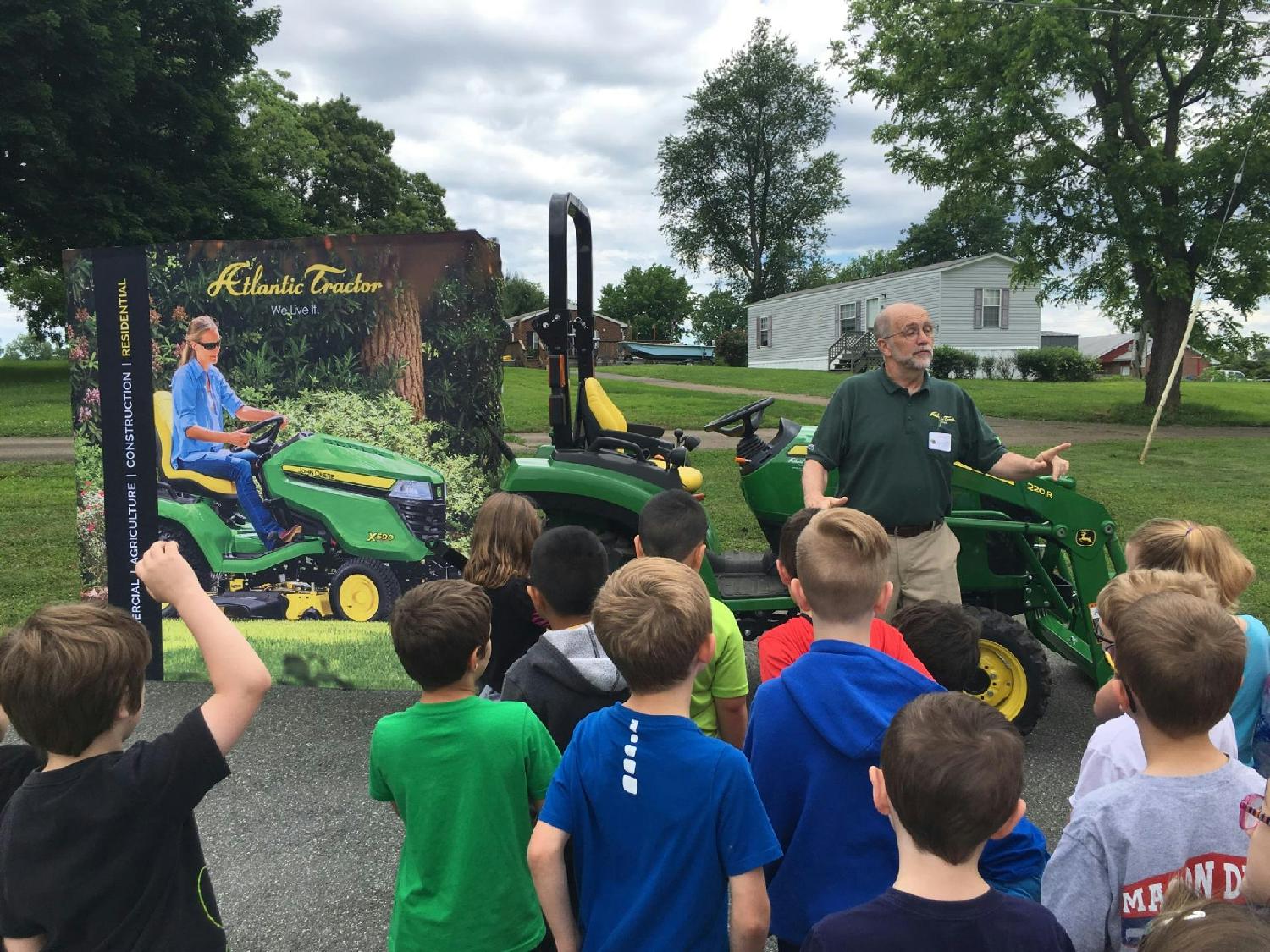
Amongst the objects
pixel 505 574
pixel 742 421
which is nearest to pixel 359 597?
pixel 505 574

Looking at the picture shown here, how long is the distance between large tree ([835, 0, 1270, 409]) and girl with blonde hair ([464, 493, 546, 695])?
17460mm

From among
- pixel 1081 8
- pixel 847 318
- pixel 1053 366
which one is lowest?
pixel 1053 366

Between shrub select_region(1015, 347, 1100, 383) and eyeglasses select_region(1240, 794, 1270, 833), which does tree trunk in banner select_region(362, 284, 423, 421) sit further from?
shrub select_region(1015, 347, 1100, 383)

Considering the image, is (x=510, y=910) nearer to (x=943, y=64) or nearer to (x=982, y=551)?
(x=982, y=551)

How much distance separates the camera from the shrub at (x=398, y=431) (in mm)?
4402

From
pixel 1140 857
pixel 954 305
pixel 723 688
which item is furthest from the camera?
pixel 954 305

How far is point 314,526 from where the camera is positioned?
4504mm

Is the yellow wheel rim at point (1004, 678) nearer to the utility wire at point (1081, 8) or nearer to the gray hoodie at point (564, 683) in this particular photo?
the gray hoodie at point (564, 683)

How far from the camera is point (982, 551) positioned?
14.0 ft

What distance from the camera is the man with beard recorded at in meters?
3.60

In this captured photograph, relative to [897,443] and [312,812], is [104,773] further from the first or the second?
[897,443]

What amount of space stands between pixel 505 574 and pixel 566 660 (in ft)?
2.39

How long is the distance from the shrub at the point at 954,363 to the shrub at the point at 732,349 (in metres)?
15.2

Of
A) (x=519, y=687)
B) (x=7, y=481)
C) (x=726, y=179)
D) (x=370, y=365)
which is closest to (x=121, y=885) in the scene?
(x=519, y=687)
